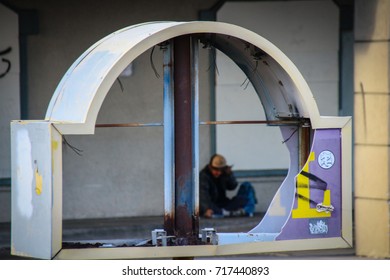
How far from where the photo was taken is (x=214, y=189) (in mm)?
13375

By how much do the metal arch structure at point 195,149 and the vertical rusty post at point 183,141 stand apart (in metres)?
0.03

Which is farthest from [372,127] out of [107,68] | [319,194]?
[107,68]

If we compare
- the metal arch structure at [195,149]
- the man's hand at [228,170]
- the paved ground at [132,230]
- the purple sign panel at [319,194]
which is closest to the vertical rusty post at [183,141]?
the metal arch structure at [195,149]

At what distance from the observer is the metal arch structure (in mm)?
7008

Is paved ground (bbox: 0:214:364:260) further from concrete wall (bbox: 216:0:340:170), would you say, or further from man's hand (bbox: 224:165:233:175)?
concrete wall (bbox: 216:0:340:170)

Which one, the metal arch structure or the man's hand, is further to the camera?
the man's hand

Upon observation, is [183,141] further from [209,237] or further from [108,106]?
[108,106]

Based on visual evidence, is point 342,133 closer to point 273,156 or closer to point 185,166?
point 185,166

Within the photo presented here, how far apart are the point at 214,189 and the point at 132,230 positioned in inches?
44.6

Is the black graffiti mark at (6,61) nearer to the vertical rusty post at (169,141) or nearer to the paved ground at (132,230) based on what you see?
the paved ground at (132,230)

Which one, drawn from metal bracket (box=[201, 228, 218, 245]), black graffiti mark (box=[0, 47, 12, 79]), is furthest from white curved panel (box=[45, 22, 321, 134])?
black graffiti mark (box=[0, 47, 12, 79])

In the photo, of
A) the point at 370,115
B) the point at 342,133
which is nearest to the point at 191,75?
the point at 342,133

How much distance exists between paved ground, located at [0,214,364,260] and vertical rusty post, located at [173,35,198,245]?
15.1 ft

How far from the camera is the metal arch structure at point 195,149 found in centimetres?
701
